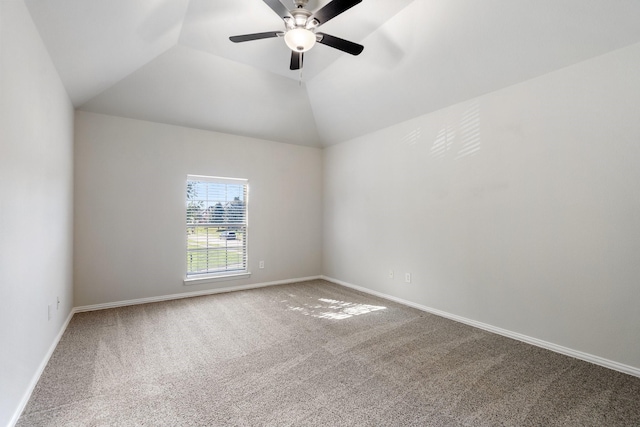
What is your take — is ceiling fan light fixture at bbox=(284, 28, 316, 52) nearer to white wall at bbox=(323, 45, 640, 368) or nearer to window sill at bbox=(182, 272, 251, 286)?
white wall at bbox=(323, 45, 640, 368)

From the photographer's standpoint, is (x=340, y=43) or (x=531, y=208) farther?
(x=531, y=208)

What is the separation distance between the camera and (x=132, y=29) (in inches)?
102

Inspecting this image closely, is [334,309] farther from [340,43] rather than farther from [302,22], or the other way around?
[302,22]

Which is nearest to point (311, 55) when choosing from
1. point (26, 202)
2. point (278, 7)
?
point (278, 7)

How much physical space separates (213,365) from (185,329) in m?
0.95

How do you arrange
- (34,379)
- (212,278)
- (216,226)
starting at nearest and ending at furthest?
(34,379)
(212,278)
(216,226)

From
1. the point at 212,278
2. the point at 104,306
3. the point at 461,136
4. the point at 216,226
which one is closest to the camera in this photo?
the point at 461,136

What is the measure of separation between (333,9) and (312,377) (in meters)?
2.67

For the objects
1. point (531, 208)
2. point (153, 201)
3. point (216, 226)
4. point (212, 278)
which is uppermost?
point (153, 201)

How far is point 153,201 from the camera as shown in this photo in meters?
4.18

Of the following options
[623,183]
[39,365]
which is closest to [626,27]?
[623,183]

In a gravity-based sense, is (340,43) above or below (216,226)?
above

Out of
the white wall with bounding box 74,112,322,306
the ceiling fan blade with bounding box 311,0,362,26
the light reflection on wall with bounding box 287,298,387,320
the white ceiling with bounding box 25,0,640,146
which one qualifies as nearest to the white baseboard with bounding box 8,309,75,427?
the white wall with bounding box 74,112,322,306

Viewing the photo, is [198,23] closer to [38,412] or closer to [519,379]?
[38,412]
